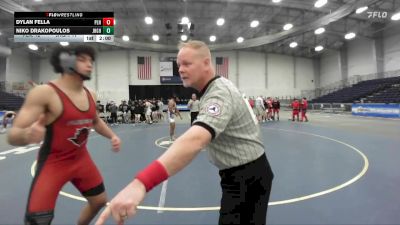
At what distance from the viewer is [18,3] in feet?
73.2

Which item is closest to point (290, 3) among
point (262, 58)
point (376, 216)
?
point (262, 58)

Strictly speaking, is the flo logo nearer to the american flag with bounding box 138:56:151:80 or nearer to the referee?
the referee

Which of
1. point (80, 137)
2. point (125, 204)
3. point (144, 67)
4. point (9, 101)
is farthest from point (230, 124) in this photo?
point (144, 67)

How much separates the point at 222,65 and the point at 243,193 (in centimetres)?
3804

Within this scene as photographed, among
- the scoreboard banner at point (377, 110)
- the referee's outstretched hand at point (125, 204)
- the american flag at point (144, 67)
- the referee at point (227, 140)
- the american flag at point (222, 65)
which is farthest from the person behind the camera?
the american flag at point (222, 65)

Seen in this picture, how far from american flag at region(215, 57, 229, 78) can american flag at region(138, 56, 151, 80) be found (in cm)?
992

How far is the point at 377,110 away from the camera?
72.8 ft

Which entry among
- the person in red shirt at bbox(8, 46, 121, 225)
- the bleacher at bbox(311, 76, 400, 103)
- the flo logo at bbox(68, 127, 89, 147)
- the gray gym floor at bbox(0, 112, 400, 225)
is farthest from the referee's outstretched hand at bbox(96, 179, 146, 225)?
the bleacher at bbox(311, 76, 400, 103)

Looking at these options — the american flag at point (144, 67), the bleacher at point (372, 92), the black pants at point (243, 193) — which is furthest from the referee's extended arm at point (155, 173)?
the american flag at point (144, 67)

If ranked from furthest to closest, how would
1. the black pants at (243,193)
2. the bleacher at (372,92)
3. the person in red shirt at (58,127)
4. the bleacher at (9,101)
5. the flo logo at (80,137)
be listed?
1. the bleacher at (9,101)
2. the bleacher at (372,92)
3. the flo logo at (80,137)
4. the person in red shirt at (58,127)
5. the black pants at (243,193)
